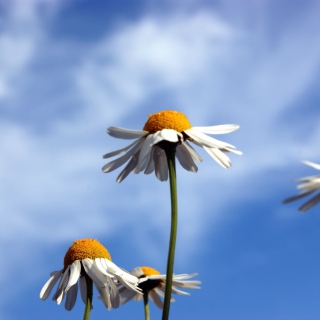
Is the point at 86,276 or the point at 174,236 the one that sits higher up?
the point at 86,276

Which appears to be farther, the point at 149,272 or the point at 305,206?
the point at 149,272

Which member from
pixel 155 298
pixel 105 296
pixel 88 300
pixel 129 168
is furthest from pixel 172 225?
pixel 155 298

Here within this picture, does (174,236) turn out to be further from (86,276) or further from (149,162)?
(86,276)

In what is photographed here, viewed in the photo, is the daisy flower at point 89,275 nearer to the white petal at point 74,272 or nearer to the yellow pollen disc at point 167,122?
the white petal at point 74,272

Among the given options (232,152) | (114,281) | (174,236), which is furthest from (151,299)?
(174,236)

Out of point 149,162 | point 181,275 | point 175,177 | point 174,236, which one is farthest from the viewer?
point 181,275

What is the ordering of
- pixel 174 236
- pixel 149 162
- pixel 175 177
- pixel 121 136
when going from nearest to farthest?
pixel 174 236 < pixel 175 177 < pixel 121 136 < pixel 149 162

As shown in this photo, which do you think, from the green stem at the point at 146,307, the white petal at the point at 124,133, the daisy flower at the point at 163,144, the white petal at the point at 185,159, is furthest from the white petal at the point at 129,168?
the green stem at the point at 146,307

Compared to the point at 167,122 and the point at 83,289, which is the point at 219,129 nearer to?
the point at 167,122

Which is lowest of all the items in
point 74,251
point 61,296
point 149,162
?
point 61,296
